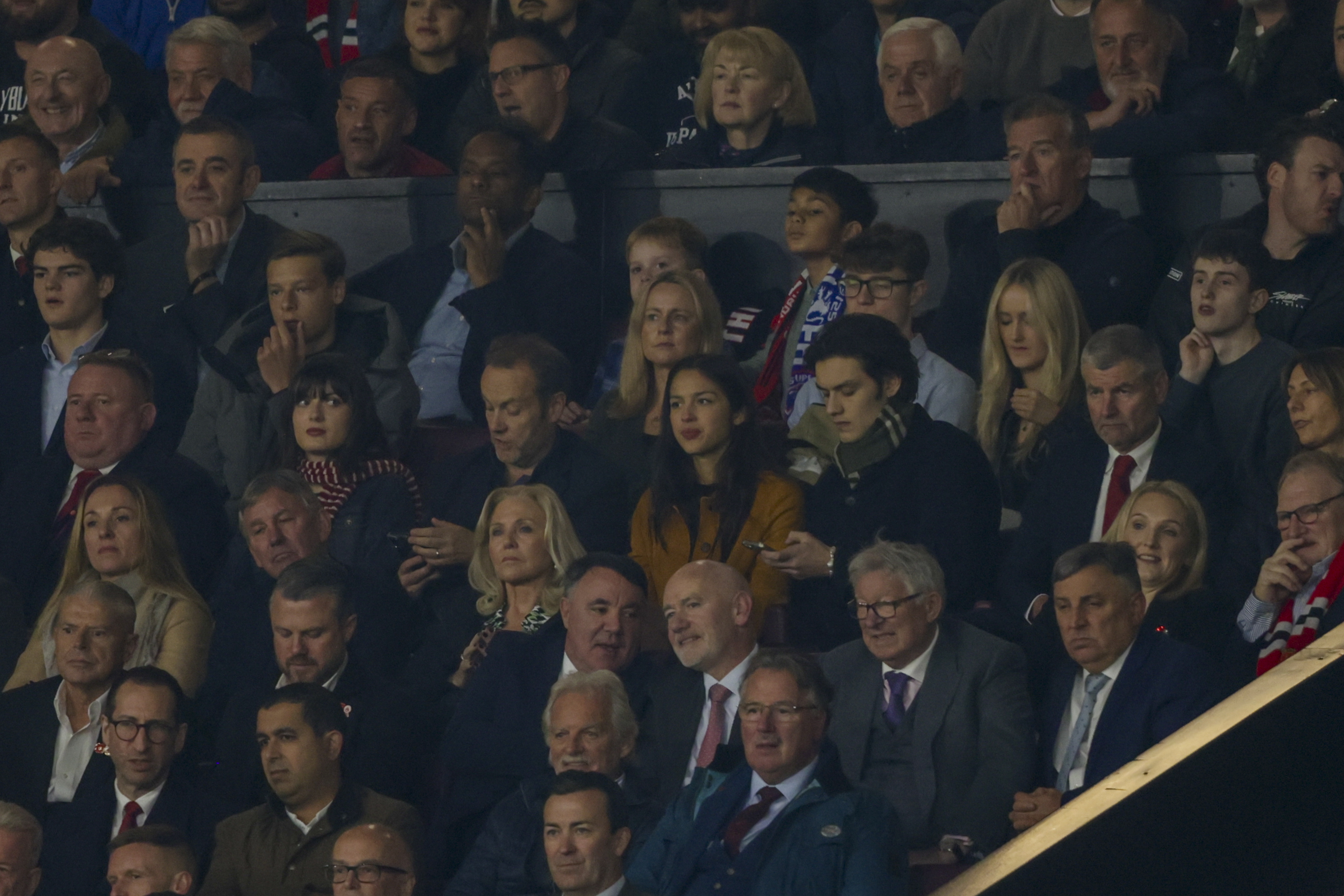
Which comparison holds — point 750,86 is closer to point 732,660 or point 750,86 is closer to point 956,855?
point 732,660

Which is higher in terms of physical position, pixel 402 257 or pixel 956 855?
pixel 402 257

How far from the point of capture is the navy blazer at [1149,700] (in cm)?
531

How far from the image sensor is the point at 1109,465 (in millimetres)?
6164

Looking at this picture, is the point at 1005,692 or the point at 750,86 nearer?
the point at 1005,692

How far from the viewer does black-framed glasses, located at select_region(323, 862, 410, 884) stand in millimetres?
5598

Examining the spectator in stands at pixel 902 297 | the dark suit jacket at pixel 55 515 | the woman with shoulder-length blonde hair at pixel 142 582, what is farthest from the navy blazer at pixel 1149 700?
the dark suit jacket at pixel 55 515

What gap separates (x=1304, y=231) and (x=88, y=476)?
398cm

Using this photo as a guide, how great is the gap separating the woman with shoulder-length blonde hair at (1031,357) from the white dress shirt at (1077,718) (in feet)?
3.70

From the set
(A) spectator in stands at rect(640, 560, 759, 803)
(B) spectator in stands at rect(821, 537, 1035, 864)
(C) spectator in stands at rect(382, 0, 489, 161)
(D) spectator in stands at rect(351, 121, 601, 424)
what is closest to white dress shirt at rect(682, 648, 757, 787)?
(A) spectator in stands at rect(640, 560, 759, 803)

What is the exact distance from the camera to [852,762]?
570cm

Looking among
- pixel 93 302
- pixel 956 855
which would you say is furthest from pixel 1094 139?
pixel 93 302

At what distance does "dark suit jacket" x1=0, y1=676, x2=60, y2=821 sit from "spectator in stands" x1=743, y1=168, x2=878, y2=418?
2.42m

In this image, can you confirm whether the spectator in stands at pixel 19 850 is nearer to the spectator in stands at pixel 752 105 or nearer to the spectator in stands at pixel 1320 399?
the spectator in stands at pixel 752 105

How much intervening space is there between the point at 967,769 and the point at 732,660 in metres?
0.76
